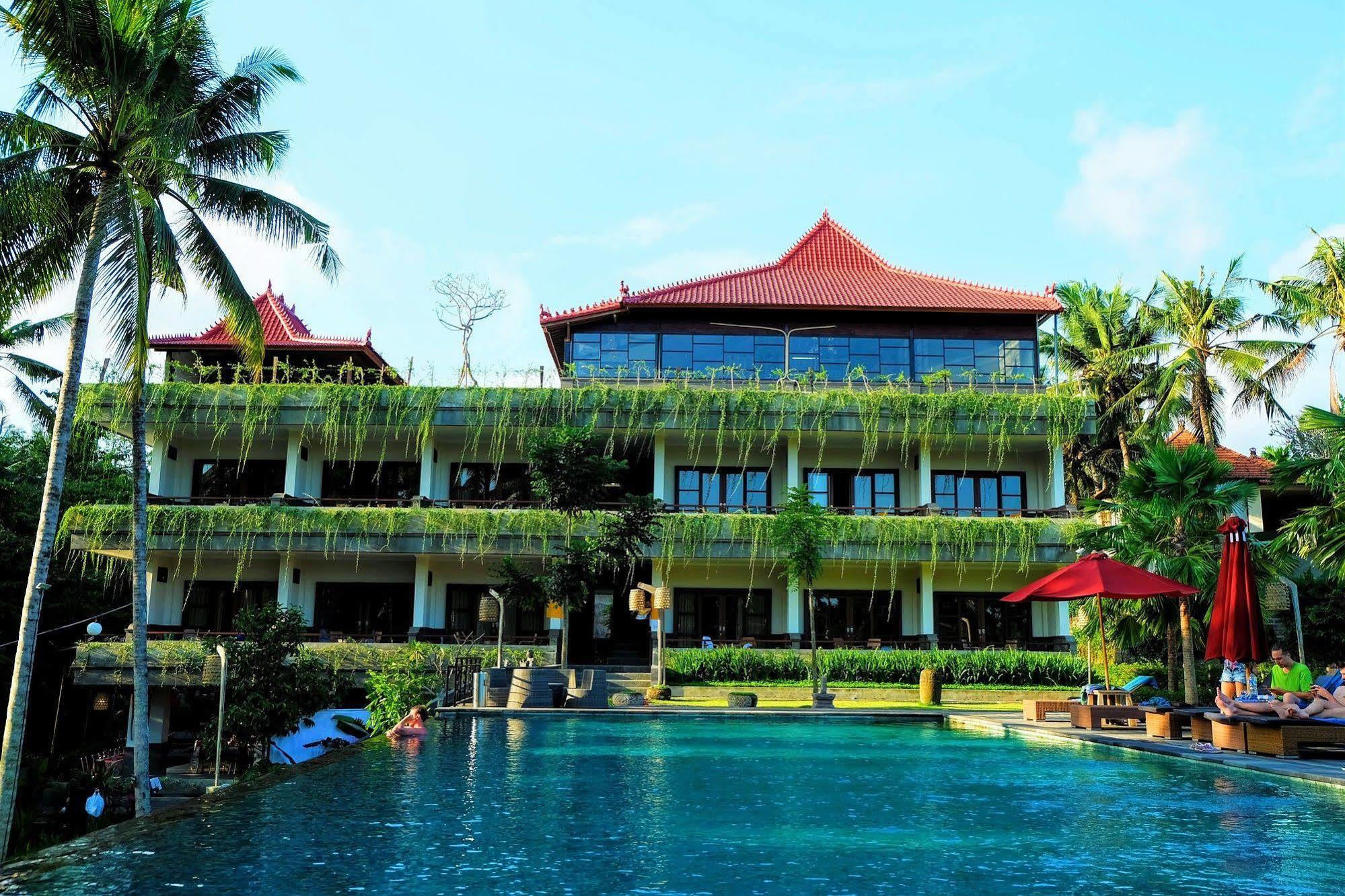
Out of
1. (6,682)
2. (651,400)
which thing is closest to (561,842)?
(651,400)

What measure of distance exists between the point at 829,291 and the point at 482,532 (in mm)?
12830

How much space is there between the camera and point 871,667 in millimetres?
25812


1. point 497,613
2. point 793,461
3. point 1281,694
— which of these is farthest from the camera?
point 793,461

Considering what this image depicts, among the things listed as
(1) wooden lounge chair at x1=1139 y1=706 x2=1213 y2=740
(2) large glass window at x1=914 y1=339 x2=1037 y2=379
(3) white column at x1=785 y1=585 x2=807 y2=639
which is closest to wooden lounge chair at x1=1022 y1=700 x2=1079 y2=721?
(1) wooden lounge chair at x1=1139 y1=706 x2=1213 y2=740

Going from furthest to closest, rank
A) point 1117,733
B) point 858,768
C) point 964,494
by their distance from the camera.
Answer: point 964,494, point 1117,733, point 858,768

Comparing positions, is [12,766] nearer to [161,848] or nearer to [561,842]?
[161,848]

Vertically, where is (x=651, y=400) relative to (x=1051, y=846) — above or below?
above

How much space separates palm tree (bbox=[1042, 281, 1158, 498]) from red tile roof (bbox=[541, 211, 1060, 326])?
585cm

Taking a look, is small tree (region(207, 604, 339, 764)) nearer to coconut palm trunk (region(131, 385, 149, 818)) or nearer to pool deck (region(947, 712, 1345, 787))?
coconut palm trunk (region(131, 385, 149, 818))

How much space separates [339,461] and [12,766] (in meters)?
18.2

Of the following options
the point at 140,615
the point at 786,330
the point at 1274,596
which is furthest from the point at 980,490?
the point at 140,615

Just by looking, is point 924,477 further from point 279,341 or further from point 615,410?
point 279,341

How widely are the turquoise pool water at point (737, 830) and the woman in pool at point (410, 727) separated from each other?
1.77 metres

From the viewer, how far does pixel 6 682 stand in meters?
28.4
